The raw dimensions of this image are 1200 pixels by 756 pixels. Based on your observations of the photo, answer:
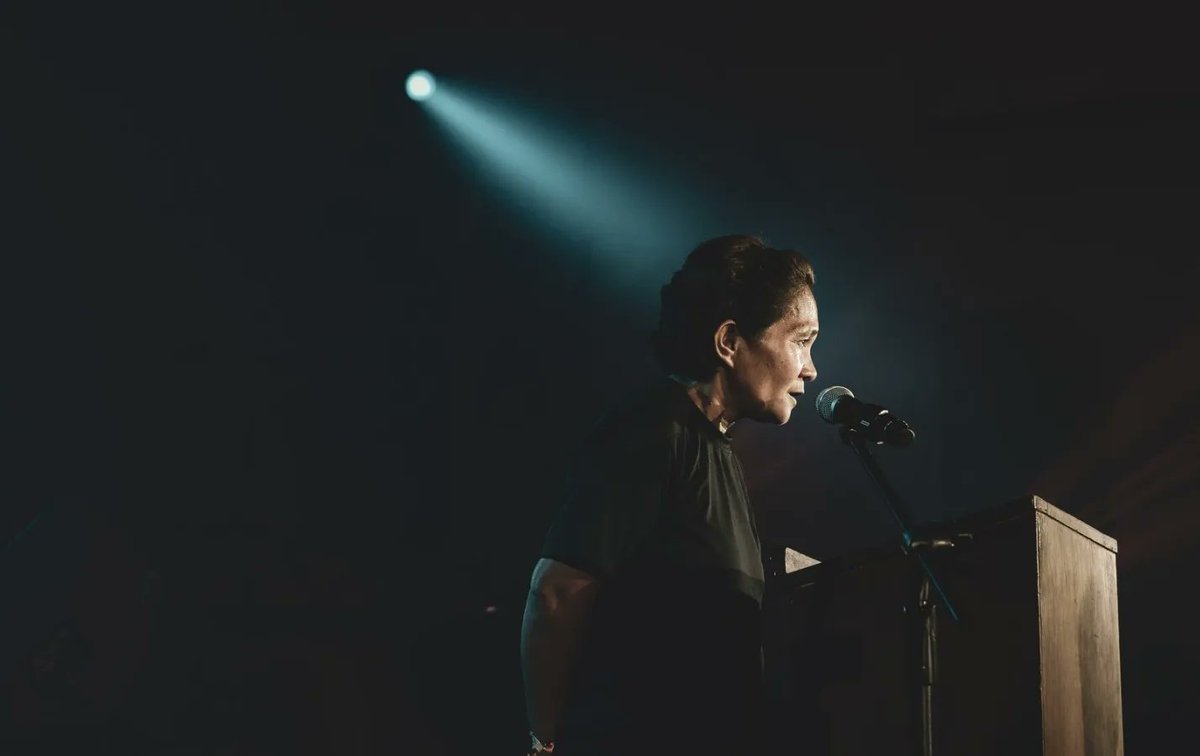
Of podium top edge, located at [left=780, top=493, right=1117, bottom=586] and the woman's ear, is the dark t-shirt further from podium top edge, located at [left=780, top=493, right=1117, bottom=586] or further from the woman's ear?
the woman's ear

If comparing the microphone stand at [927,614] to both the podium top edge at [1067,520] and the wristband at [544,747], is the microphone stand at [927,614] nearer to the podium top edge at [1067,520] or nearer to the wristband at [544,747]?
the podium top edge at [1067,520]

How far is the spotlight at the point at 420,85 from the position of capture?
4910 mm

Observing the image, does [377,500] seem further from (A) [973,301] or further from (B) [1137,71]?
(B) [1137,71]

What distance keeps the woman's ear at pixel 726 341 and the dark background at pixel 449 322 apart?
2054 millimetres

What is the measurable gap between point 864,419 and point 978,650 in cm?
52

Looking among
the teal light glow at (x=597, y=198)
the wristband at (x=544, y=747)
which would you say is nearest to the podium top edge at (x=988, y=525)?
the wristband at (x=544, y=747)

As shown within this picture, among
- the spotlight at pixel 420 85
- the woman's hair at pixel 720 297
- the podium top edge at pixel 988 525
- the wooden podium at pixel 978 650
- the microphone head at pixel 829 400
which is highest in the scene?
the spotlight at pixel 420 85

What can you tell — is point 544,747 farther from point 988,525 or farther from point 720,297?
point 720,297

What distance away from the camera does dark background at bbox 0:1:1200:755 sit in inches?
A: 157

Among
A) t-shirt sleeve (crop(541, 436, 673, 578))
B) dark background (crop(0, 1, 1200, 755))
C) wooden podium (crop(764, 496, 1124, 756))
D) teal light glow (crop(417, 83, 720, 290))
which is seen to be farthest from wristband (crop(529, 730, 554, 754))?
teal light glow (crop(417, 83, 720, 290))

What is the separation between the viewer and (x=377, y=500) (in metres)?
4.53

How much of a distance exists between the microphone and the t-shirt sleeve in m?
0.43

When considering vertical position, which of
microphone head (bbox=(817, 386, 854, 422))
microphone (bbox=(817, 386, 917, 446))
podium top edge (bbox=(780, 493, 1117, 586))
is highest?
microphone head (bbox=(817, 386, 854, 422))

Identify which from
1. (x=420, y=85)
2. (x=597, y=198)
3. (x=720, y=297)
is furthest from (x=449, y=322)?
(x=720, y=297)
